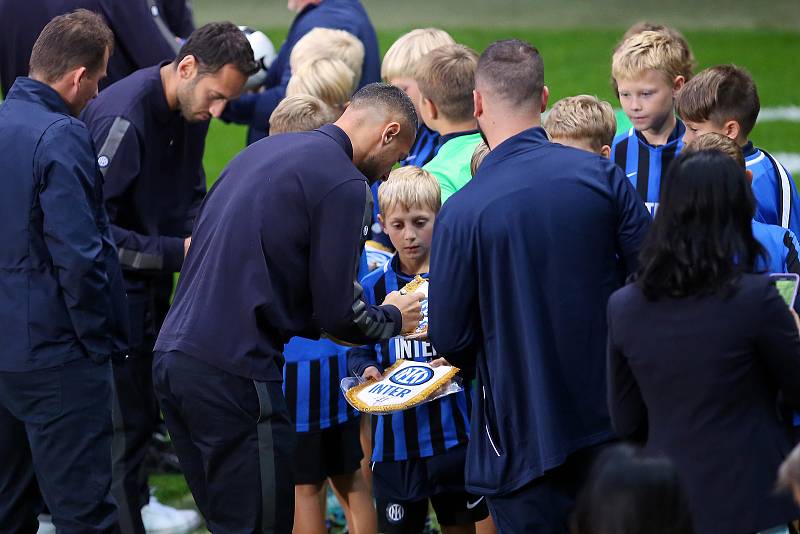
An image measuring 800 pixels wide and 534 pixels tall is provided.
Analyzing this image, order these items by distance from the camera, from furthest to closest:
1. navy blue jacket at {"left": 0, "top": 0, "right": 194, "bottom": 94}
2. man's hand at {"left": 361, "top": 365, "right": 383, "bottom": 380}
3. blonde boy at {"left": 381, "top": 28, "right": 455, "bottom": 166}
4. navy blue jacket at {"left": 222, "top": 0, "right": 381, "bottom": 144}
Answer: navy blue jacket at {"left": 222, "top": 0, "right": 381, "bottom": 144} < navy blue jacket at {"left": 0, "top": 0, "right": 194, "bottom": 94} < blonde boy at {"left": 381, "top": 28, "right": 455, "bottom": 166} < man's hand at {"left": 361, "top": 365, "right": 383, "bottom": 380}

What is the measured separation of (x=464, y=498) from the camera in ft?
15.4

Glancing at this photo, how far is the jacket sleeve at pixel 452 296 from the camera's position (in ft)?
12.0

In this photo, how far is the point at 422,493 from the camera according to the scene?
461cm

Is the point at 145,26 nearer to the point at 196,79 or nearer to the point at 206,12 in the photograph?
the point at 196,79

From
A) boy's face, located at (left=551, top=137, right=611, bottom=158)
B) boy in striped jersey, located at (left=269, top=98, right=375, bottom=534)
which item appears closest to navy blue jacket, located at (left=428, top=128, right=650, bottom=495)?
boy's face, located at (left=551, top=137, right=611, bottom=158)

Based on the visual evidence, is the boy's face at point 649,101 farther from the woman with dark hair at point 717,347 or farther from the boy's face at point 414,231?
the woman with dark hair at point 717,347

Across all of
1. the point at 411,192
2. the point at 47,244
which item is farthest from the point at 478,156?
the point at 47,244

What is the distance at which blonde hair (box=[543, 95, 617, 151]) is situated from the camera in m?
4.64

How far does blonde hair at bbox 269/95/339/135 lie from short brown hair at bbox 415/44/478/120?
18.1 inches

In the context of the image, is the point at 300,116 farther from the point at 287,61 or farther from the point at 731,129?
the point at 287,61

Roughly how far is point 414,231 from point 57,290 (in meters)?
1.36

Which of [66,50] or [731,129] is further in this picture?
[731,129]

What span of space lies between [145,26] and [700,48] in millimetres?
10999

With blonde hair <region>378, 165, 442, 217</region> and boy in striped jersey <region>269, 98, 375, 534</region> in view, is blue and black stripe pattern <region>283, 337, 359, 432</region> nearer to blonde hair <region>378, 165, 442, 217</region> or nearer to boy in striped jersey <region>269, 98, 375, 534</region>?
boy in striped jersey <region>269, 98, 375, 534</region>
